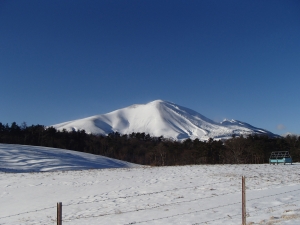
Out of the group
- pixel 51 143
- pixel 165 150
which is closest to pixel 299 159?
pixel 165 150

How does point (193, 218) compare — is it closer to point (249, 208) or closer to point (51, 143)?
point (249, 208)

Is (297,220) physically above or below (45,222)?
above

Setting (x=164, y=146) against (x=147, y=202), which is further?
(x=164, y=146)

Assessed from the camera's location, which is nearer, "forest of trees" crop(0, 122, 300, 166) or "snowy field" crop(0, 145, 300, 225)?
"snowy field" crop(0, 145, 300, 225)

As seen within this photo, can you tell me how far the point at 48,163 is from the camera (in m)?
42.1

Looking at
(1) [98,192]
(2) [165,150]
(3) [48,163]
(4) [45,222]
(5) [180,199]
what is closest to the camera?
(4) [45,222]

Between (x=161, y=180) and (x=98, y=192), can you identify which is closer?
(x=98, y=192)

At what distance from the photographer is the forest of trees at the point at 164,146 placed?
64250mm

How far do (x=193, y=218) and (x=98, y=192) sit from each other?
810 centimetres

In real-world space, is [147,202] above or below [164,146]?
below

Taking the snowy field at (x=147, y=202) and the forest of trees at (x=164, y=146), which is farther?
the forest of trees at (x=164, y=146)

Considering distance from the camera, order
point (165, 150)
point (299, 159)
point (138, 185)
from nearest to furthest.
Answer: point (138, 185) → point (299, 159) → point (165, 150)

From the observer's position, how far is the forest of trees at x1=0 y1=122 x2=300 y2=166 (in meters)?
64.2

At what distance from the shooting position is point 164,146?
265 feet
